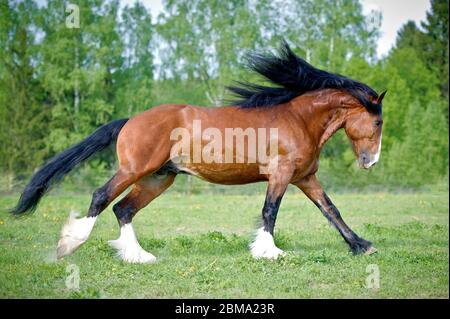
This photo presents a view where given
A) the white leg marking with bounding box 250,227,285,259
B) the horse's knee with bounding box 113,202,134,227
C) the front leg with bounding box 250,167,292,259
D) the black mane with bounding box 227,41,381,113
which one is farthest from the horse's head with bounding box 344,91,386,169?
the horse's knee with bounding box 113,202,134,227

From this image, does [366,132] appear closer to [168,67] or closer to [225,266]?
[225,266]

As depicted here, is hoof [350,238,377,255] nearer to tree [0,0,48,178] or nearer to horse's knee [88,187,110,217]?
horse's knee [88,187,110,217]

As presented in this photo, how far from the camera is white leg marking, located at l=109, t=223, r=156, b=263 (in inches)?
278

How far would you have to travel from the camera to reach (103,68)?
2670 cm

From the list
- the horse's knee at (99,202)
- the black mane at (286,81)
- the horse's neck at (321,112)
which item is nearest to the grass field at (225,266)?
the horse's knee at (99,202)

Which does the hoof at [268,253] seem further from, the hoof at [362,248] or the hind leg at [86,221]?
the hind leg at [86,221]

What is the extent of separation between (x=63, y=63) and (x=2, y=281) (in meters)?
22.8

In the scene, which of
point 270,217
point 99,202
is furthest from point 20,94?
point 270,217

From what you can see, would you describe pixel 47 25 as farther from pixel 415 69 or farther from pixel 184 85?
pixel 415 69

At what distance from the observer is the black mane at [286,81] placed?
7.73 meters

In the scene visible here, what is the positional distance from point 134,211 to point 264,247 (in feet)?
6.16

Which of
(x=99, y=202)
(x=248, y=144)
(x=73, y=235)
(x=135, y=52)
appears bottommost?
(x=73, y=235)

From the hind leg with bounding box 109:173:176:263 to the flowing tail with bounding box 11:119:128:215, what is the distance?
2.57ft

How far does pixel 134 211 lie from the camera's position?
7.47 meters
